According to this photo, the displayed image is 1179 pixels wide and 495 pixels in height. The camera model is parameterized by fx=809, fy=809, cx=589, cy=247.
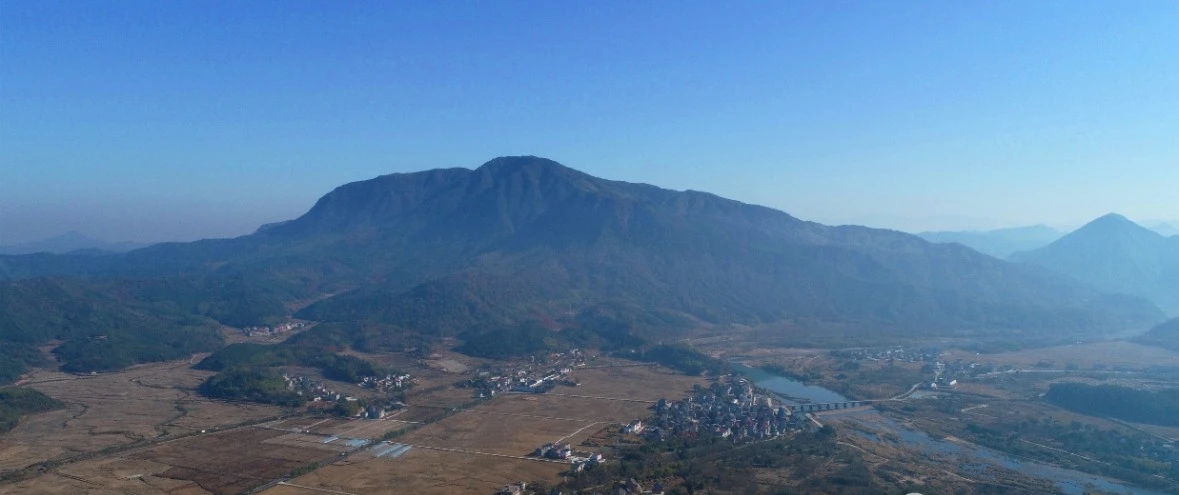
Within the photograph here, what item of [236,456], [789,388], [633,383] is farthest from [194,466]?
[789,388]

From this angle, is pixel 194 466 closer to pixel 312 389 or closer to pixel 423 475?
→ pixel 423 475

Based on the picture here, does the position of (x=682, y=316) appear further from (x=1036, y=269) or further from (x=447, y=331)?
(x=1036, y=269)

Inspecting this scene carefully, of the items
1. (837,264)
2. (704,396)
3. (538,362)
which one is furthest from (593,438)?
(837,264)

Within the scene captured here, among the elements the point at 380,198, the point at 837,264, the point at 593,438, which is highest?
the point at 380,198

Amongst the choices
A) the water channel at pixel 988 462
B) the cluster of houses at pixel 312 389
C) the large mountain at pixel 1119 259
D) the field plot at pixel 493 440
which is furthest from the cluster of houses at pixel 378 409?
the large mountain at pixel 1119 259

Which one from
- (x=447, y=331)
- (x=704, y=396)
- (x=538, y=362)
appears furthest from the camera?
(x=447, y=331)

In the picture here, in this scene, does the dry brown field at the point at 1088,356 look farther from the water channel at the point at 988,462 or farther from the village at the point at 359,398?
the village at the point at 359,398

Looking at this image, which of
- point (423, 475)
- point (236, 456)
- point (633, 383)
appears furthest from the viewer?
point (633, 383)
